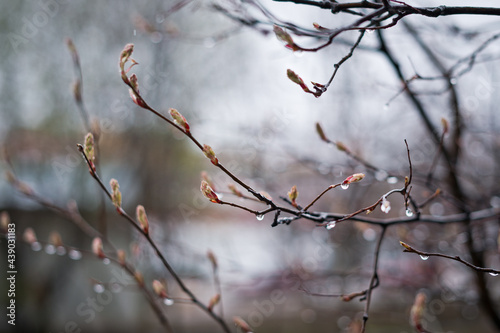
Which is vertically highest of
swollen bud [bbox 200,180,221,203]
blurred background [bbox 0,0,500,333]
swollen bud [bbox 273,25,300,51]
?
blurred background [bbox 0,0,500,333]

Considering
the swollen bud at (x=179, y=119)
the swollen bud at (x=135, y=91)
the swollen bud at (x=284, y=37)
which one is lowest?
the swollen bud at (x=179, y=119)

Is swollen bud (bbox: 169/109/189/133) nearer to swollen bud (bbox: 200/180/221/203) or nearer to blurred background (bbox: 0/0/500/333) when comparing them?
swollen bud (bbox: 200/180/221/203)

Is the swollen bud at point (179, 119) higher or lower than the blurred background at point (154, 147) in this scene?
lower

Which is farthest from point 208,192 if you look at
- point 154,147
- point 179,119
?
point 154,147

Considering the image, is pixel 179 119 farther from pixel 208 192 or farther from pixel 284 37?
pixel 284 37

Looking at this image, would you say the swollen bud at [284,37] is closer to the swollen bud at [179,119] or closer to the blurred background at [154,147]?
the swollen bud at [179,119]

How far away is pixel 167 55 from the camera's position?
16.6 feet

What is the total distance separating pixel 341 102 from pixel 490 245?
8.32 feet

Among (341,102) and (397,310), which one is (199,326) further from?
(341,102)

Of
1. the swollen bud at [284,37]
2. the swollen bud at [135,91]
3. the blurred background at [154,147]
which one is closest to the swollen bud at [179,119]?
the swollen bud at [135,91]

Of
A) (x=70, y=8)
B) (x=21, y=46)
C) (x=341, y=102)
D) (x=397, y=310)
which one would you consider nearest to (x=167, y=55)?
(x=70, y=8)

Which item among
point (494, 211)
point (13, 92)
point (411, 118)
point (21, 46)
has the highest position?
point (21, 46)

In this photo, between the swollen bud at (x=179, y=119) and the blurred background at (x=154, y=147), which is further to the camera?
the blurred background at (x=154, y=147)

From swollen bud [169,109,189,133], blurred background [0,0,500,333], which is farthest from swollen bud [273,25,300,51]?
blurred background [0,0,500,333]
